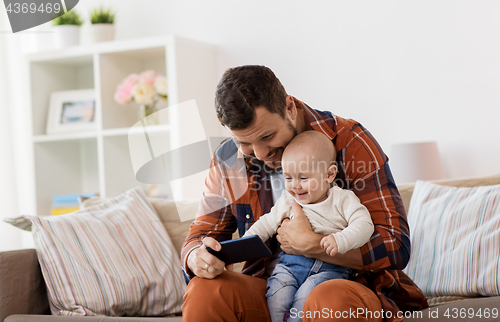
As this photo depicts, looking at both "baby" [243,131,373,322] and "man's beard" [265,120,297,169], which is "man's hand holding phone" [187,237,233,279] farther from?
"man's beard" [265,120,297,169]

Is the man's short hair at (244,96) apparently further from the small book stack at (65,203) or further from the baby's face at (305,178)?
the small book stack at (65,203)

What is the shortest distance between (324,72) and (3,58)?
6.90 feet

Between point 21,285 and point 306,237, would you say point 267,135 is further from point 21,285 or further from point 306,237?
point 21,285

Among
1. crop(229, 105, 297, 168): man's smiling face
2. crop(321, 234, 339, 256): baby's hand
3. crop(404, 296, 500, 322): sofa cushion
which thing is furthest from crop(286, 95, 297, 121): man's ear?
crop(404, 296, 500, 322): sofa cushion

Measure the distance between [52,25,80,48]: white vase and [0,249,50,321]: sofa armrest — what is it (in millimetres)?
1761

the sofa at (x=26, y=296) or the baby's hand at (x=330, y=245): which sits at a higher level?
the baby's hand at (x=330, y=245)

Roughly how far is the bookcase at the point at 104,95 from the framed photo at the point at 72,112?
0.05 meters

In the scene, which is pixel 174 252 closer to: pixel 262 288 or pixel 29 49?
pixel 262 288

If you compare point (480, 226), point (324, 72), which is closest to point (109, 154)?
point (324, 72)

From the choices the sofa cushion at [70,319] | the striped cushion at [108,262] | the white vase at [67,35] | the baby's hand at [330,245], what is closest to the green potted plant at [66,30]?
the white vase at [67,35]

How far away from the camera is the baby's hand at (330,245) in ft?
3.85

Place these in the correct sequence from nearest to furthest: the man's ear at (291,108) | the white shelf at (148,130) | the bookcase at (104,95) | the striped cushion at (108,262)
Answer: the man's ear at (291,108), the striped cushion at (108,262), the white shelf at (148,130), the bookcase at (104,95)

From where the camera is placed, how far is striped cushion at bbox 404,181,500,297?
5.19ft

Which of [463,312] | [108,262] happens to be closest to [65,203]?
[108,262]
